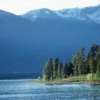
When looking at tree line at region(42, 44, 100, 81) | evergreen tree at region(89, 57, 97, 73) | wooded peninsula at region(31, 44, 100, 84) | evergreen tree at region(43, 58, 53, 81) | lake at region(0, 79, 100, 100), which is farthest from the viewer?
evergreen tree at region(43, 58, 53, 81)

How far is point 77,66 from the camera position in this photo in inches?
7126

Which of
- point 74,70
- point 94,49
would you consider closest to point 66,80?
point 74,70

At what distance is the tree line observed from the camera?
16988cm

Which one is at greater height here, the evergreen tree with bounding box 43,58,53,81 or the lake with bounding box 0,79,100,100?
the evergreen tree with bounding box 43,58,53,81

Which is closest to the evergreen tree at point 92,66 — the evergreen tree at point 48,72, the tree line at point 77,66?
the tree line at point 77,66

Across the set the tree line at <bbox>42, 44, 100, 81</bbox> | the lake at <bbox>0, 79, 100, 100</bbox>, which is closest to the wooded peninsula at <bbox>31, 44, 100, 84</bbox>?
the tree line at <bbox>42, 44, 100, 81</bbox>

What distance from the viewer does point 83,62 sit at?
178 m

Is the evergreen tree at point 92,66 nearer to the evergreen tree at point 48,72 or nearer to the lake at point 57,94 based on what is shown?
the evergreen tree at point 48,72

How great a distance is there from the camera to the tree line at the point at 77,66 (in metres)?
170

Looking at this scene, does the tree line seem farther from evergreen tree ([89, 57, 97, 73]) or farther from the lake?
the lake

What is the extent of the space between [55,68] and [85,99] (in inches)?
3827

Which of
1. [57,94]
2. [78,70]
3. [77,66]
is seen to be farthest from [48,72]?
[57,94]

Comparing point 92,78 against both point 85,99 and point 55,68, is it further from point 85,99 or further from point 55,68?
point 85,99

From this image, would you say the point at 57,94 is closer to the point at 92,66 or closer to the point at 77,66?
the point at 92,66
